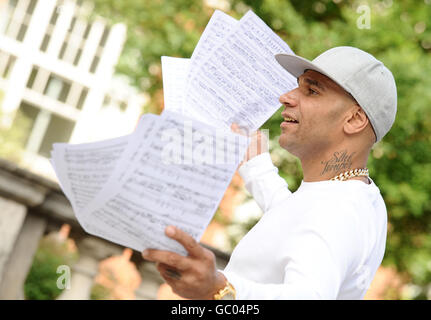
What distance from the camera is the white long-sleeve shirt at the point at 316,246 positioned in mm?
1375

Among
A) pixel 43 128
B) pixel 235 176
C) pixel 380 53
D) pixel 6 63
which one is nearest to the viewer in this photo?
A: pixel 380 53

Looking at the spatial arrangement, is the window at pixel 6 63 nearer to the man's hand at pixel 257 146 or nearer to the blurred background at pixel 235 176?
the blurred background at pixel 235 176

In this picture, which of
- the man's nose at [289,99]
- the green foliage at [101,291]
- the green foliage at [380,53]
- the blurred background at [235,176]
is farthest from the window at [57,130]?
the man's nose at [289,99]

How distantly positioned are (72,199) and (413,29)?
5.71 metres

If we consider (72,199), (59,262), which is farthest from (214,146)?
(59,262)

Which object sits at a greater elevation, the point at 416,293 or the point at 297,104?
the point at 297,104

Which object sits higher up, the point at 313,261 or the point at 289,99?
the point at 289,99

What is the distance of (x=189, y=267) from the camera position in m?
1.28

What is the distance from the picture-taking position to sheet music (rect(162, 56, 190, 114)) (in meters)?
1.74

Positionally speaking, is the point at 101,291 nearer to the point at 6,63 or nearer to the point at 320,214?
the point at 320,214

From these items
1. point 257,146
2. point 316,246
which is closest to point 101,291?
point 257,146

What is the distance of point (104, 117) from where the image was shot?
44.8 feet

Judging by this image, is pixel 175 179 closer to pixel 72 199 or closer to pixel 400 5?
pixel 72 199

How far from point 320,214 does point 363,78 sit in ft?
1.50
